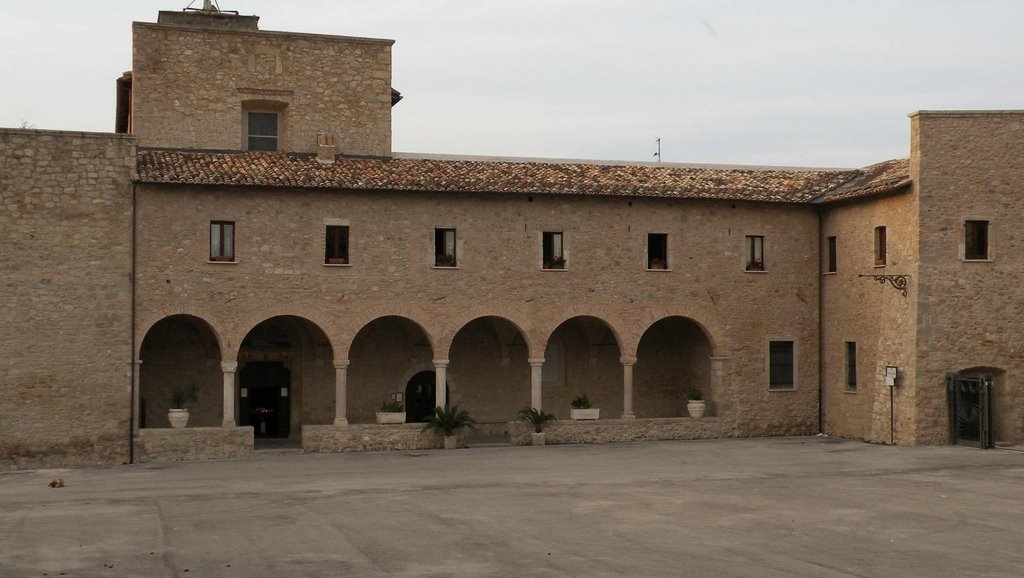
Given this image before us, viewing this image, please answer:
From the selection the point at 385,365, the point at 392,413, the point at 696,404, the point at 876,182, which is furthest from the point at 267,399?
the point at 876,182

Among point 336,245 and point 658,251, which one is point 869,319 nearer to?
point 658,251

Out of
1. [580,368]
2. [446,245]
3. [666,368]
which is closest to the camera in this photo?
[446,245]

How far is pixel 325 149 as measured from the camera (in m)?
31.9

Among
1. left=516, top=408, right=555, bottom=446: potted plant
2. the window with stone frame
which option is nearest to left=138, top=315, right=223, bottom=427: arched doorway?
left=516, top=408, right=555, bottom=446: potted plant

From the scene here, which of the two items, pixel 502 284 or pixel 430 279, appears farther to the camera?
pixel 502 284

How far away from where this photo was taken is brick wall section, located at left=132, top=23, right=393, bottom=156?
32.0 meters

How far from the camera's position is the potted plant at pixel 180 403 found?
29.3 meters

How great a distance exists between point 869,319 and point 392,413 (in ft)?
40.7

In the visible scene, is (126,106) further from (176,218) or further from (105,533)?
(105,533)

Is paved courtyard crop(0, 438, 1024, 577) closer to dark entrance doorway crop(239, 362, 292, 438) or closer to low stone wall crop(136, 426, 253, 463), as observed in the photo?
low stone wall crop(136, 426, 253, 463)

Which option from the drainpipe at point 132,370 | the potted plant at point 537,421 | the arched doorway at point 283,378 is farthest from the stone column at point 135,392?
the potted plant at point 537,421

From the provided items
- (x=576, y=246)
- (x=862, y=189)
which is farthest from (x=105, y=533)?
(x=862, y=189)

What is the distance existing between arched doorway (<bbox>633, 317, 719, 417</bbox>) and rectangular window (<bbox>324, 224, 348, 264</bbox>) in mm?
9004

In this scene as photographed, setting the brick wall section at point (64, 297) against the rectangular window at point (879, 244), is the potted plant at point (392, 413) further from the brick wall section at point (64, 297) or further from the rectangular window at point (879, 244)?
the rectangular window at point (879, 244)
